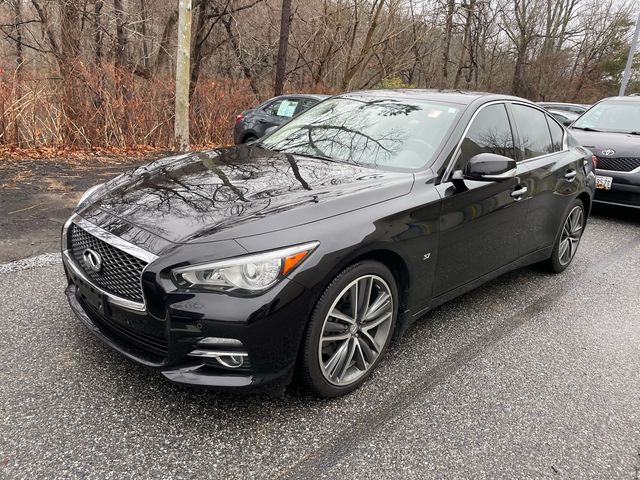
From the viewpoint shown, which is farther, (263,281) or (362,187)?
(362,187)

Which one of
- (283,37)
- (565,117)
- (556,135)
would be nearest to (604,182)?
(556,135)

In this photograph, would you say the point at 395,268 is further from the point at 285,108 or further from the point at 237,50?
the point at 237,50

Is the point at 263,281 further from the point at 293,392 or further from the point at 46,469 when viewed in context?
the point at 46,469

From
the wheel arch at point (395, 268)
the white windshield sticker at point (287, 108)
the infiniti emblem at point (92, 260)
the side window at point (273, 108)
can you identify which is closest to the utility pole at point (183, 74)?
the side window at point (273, 108)

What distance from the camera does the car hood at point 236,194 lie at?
235 cm

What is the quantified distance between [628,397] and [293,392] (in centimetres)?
195

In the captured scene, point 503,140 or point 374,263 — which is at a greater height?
point 503,140

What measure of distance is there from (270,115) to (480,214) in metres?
7.57

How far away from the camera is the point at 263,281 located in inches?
86.4

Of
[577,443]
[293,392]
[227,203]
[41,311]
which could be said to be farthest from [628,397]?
[41,311]

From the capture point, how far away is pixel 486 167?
10.1 ft

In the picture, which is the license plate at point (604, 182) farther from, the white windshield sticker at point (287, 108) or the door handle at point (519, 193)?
the white windshield sticker at point (287, 108)

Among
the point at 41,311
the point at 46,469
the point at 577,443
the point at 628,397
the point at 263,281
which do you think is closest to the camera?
the point at 46,469

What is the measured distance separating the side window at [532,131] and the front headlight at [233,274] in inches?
104
